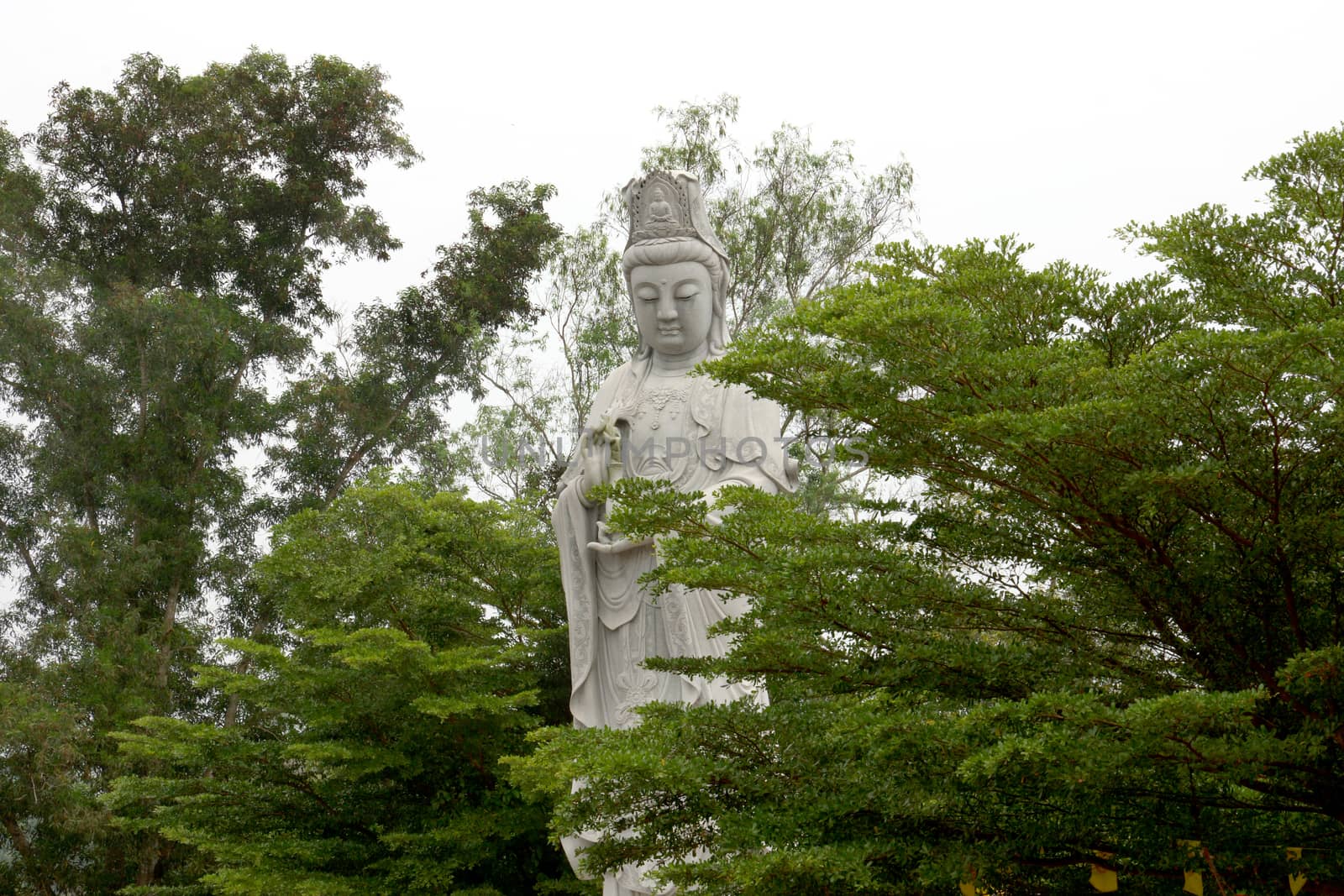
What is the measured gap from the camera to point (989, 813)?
3.13 meters

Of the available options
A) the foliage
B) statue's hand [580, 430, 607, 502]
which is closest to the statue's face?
statue's hand [580, 430, 607, 502]

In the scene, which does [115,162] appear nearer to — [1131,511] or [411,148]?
[411,148]

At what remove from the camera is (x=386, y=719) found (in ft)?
25.0

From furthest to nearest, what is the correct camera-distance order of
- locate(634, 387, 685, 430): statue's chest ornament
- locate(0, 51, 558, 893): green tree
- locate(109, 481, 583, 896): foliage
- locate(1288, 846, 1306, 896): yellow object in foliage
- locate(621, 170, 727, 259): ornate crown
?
locate(0, 51, 558, 893): green tree
locate(109, 481, 583, 896): foliage
locate(621, 170, 727, 259): ornate crown
locate(634, 387, 685, 430): statue's chest ornament
locate(1288, 846, 1306, 896): yellow object in foliage

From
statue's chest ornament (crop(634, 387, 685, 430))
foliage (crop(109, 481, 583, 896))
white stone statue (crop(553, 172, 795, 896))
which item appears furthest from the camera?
foliage (crop(109, 481, 583, 896))

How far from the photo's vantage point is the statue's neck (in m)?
6.30

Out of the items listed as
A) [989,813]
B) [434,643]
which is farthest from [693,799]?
[434,643]

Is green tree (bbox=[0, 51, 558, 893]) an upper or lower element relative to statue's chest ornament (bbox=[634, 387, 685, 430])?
upper

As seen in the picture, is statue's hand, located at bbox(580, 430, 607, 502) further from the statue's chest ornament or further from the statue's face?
the statue's face

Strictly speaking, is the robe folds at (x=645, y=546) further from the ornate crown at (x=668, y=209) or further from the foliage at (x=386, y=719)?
the foliage at (x=386, y=719)

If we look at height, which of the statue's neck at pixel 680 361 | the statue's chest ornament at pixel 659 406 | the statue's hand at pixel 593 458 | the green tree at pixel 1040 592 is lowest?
the green tree at pixel 1040 592

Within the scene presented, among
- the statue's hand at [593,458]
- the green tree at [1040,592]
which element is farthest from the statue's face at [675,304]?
the green tree at [1040,592]

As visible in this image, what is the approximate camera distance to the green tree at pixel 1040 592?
271 cm

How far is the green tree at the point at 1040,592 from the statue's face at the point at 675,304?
8.79ft
